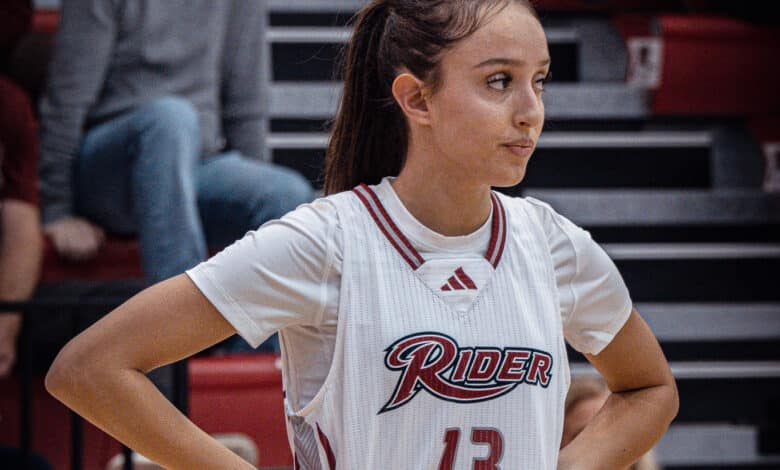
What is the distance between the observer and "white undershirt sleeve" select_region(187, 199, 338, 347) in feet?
3.87

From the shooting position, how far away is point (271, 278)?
119cm

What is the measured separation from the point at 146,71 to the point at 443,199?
183 cm

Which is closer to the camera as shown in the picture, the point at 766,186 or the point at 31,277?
the point at 31,277

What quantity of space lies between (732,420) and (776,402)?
0.15 metres

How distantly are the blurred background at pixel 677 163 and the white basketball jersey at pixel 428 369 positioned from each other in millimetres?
2197

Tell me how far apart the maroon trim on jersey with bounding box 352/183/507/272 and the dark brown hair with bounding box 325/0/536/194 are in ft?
0.19

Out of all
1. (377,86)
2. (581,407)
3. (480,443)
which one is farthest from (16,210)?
(480,443)

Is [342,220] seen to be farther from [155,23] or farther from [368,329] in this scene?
[155,23]

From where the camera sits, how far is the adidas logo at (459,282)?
1.22 meters

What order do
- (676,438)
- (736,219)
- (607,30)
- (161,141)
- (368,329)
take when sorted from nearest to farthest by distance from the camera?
(368,329)
(161,141)
(676,438)
(736,219)
(607,30)

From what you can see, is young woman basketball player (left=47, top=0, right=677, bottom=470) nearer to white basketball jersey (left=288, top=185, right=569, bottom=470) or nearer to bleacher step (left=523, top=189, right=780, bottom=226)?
white basketball jersey (left=288, top=185, right=569, bottom=470)

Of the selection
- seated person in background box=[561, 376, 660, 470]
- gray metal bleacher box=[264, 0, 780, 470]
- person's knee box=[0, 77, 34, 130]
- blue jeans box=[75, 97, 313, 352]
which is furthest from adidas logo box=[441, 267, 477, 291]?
gray metal bleacher box=[264, 0, 780, 470]

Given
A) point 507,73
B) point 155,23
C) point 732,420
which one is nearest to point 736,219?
point 732,420

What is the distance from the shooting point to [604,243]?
3.79m
